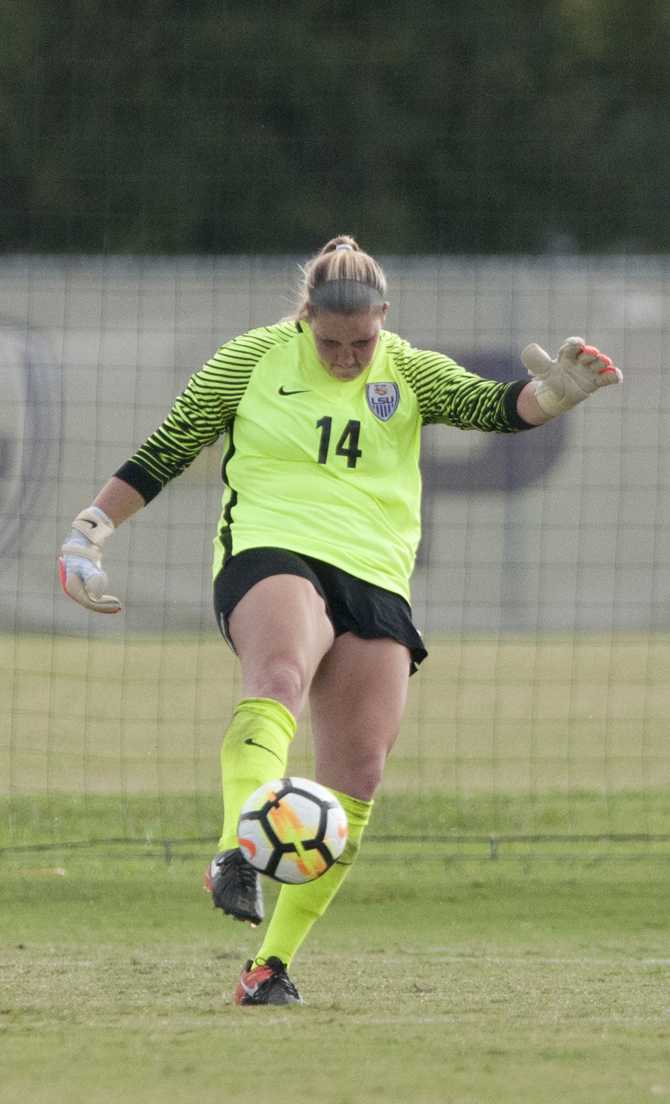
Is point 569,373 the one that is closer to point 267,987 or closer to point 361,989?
point 267,987

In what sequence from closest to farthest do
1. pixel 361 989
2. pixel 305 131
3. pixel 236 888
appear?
pixel 236 888
pixel 361 989
pixel 305 131

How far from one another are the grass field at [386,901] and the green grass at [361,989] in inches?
0.6

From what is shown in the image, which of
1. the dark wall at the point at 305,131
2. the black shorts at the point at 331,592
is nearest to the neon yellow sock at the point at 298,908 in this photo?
the black shorts at the point at 331,592

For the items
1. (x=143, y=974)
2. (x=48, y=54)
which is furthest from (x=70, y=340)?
(x=143, y=974)

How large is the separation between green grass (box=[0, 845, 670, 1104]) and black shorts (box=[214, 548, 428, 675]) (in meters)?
1.11

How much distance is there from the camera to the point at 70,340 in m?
14.9

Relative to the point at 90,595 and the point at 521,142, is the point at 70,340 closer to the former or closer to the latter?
the point at 521,142

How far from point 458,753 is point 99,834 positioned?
4267 mm

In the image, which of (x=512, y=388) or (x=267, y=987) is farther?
(x=512, y=388)

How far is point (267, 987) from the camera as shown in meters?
5.58

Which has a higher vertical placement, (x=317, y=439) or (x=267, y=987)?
(x=317, y=439)

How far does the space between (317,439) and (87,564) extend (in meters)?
0.80

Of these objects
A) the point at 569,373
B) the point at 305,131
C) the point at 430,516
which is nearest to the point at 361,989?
the point at 569,373

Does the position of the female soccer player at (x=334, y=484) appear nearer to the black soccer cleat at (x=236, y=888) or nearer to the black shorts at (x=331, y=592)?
the black shorts at (x=331, y=592)
